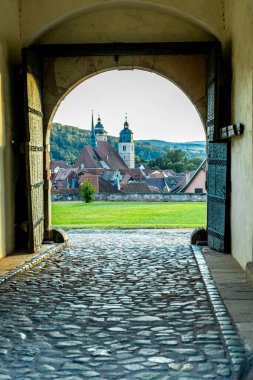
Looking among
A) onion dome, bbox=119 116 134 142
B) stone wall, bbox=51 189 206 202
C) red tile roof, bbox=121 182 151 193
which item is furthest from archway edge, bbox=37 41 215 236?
onion dome, bbox=119 116 134 142

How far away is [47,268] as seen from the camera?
615 cm

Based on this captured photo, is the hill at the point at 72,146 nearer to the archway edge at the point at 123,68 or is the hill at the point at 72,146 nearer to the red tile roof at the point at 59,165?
the red tile roof at the point at 59,165

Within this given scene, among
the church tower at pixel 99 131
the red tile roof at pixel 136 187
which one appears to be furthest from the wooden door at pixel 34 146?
the church tower at pixel 99 131

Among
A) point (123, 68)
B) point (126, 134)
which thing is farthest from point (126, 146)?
point (123, 68)

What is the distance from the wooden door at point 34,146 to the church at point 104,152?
6287cm

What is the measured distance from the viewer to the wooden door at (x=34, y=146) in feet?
23.3

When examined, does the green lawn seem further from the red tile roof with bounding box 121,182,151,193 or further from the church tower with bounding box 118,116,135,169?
the church tower with bounding box 118,116,135,169

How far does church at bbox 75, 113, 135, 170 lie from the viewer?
72250mm

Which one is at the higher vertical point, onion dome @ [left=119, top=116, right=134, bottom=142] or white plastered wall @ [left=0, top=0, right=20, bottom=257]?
onion dome @ [left=119, top=116, right=134, bottom=142]

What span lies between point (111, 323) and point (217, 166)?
12.4 ft

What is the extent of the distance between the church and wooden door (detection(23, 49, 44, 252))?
206 feet

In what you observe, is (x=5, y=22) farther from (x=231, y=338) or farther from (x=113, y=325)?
(x=231, y=338)

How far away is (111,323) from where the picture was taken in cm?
395

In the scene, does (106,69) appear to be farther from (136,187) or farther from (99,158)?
(99,158)
